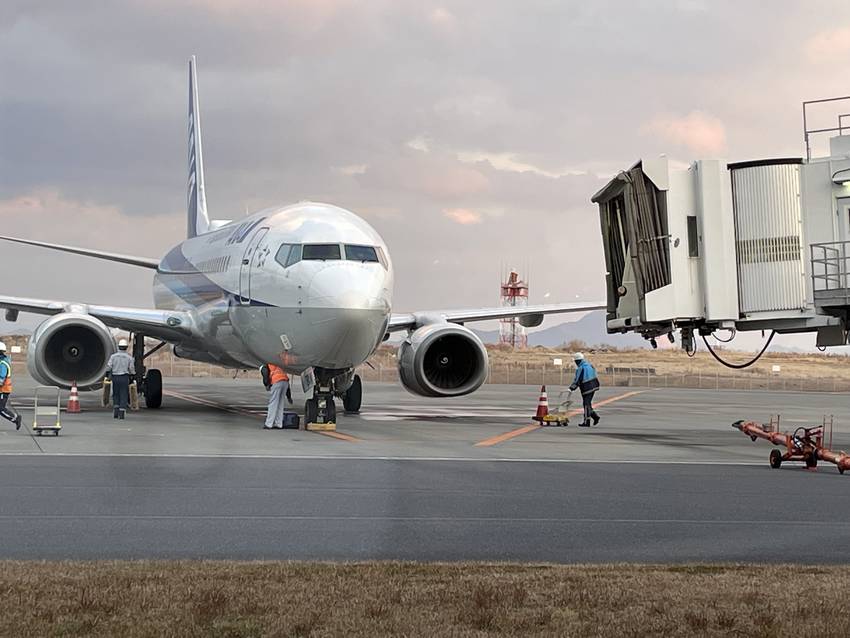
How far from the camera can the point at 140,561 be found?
788 centimetres

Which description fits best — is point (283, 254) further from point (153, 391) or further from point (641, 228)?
point (641, 228)

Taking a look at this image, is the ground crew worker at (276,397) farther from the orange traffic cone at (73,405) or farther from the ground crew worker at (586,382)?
the ground crew worker at (586,382)

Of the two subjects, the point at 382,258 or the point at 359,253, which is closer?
the point at 359,253

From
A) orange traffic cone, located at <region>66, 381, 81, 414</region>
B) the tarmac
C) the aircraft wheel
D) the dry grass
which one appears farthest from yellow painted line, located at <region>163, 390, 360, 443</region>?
the dry grass

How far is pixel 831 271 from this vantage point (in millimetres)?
15172

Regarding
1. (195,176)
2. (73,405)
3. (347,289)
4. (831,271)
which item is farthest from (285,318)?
(195,176)

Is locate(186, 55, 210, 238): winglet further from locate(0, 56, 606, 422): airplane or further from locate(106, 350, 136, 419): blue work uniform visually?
locate(106, 350, 136, 419): blue work uniform

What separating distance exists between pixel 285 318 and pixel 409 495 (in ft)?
32.6

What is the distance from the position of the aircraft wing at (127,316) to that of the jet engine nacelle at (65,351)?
0.89 metres

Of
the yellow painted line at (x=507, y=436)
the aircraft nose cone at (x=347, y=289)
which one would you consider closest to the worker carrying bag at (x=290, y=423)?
the aircraft nose cone at (x=347, y=289)

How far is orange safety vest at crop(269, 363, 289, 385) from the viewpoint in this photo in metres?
22.0

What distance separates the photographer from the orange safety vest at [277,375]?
22.0m

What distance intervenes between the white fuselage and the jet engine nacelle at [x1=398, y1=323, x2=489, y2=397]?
3.17 metres

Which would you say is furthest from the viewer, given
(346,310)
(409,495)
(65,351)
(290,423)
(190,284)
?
(190,284)
